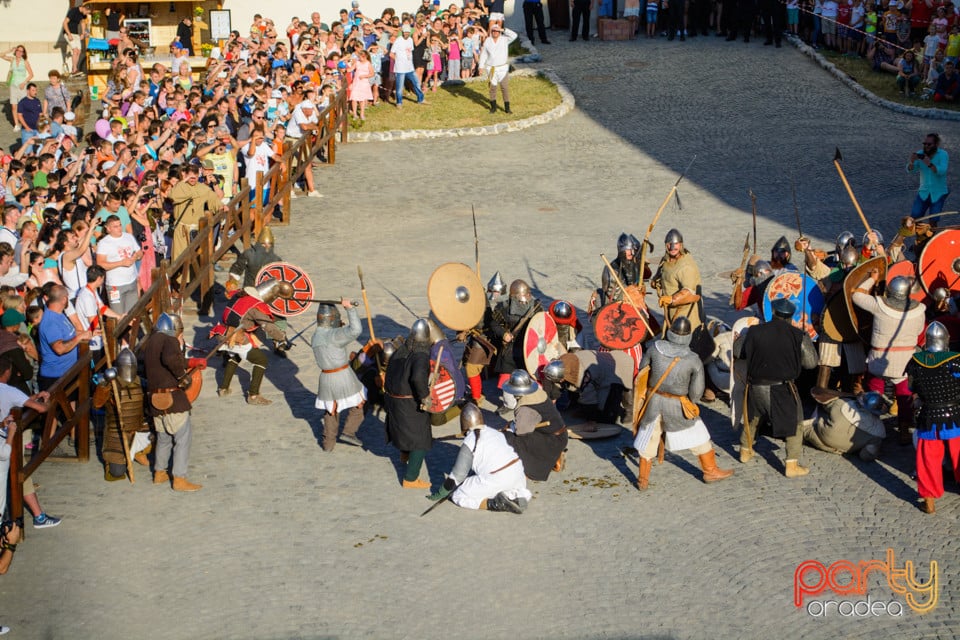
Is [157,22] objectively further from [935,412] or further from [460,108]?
[935,412]

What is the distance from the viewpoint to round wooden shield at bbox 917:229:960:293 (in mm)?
10922

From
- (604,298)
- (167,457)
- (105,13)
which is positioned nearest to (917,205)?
(604,298)

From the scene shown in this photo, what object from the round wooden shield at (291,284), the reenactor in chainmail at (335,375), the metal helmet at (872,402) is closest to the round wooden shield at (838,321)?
the metal helmet at (872,402)

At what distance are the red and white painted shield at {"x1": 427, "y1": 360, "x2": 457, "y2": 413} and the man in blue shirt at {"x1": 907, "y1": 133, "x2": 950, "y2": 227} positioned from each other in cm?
795

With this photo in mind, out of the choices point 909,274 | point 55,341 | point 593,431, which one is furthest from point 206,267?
point 909,274

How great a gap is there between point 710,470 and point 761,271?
2681 millimetres

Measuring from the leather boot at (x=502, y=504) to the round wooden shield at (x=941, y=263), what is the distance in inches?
176

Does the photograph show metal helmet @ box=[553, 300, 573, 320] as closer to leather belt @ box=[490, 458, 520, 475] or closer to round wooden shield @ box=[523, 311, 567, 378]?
round wooden shield @ box=[523, 311, 567, 378]

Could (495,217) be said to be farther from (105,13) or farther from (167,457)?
(105,13)

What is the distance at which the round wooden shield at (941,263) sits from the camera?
10922 millimetres

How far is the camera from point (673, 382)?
30.4 ft

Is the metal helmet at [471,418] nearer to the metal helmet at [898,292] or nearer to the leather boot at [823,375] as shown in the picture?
the leather boot at [823,375]

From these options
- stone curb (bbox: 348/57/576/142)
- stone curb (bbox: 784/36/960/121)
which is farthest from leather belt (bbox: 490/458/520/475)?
stone curb (bbox: 784/36/960/121)

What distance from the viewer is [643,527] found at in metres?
8.91
